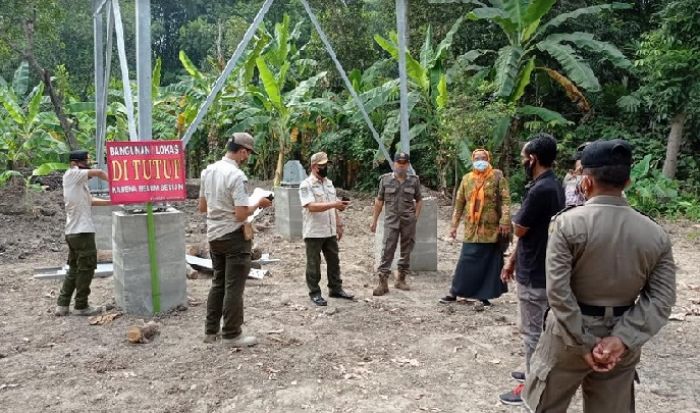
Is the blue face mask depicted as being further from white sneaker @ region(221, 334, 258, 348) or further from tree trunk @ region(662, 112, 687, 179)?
tree trunk @ region(662, 112, 687, 179)

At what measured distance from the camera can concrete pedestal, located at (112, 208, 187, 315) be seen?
5516 mm

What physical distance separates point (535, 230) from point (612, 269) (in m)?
1.45

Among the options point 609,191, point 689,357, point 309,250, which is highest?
point 609,191

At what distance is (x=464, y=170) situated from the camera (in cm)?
1287

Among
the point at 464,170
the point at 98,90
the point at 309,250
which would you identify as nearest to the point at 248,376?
the point at 309,250

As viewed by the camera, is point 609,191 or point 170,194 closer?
point 609,191

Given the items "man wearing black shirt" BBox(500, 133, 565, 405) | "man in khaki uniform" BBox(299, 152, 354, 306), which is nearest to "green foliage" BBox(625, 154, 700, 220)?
"man in khaki uniform" BBox(299, 152, 354, 306)

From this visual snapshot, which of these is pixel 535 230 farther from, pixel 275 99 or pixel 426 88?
pixel 275 99

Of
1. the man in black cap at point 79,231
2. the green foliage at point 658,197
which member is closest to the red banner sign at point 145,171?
the man in black cap at point 79,231

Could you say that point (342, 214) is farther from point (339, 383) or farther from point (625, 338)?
point (625, 338)

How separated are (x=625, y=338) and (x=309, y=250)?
4.02m

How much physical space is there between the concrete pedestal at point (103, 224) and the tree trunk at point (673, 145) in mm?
11635

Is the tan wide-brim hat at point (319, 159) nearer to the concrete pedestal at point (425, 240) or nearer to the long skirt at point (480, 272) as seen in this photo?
the long skirt at point (480, 272)

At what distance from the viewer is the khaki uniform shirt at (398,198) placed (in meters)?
6.56
